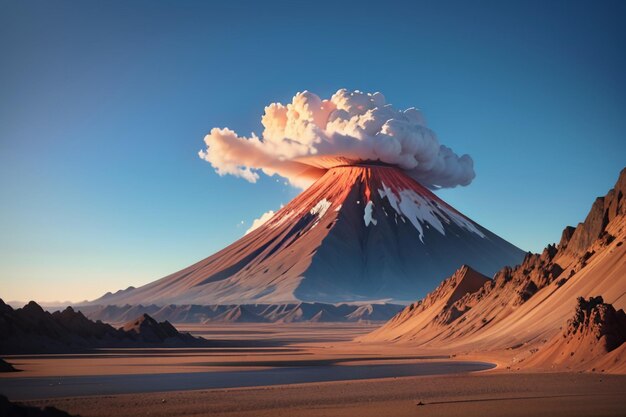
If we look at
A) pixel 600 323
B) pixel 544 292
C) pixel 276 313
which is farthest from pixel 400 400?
pixel 276 313

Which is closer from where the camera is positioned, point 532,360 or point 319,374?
point 532,360

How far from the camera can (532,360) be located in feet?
112

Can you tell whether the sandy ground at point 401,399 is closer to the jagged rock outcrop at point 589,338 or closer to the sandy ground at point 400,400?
the sandy ground at point 400,400

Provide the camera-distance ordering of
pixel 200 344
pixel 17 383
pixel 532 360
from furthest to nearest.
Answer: pixel 200 344 < pixel 532 360 < pixel 17 383

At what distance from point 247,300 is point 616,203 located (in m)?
133

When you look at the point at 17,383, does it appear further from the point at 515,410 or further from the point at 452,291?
the point at 452,291

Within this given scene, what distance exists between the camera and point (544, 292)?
52781mm

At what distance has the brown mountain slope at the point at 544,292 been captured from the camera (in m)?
44.4

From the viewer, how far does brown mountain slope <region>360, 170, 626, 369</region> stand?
44438 mm

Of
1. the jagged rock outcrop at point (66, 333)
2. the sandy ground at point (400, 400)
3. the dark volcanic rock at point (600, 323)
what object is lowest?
the sandy ground at point (400, 400)

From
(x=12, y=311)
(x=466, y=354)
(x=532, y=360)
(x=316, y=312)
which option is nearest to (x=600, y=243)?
(x=466, y=354)

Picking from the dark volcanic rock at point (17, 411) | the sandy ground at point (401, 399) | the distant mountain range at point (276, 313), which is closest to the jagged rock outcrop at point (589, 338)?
the sandy ground at point (401, 399)

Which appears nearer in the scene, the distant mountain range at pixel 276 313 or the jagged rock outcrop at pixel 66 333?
the jagged rock outcrop at pixel 66 333

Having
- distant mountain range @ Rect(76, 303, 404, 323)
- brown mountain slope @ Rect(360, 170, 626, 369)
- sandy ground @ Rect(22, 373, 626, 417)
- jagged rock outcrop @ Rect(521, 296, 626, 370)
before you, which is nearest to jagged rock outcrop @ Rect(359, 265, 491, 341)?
brown mountain slope @ Rect(360, 170, 626, 369)
